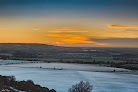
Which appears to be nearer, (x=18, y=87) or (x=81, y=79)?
(x=18, y=87)

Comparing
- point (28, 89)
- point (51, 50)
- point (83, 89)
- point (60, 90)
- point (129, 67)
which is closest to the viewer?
point (83, 89)

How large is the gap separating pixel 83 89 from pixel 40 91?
185 inches

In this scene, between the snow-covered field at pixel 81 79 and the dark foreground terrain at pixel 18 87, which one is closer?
the dark foreground terrain at pixel 18 87

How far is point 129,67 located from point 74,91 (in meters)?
65.7

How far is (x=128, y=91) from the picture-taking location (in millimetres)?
38094

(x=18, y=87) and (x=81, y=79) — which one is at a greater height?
(x=81, y=79)

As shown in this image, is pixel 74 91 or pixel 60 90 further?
pixel 60 90

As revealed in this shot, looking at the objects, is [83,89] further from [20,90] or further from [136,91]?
[136,91]

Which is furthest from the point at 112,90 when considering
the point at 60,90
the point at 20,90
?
the point at 20,90

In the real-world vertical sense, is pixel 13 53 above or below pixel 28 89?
above

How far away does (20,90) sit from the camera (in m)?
26.9

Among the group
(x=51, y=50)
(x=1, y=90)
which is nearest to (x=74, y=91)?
(x=1, y=90)

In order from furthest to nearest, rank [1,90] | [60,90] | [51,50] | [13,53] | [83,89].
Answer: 1. [51,50]
2. [13,53]
3. [60,90]
4. [83,89]
5. [1,90]

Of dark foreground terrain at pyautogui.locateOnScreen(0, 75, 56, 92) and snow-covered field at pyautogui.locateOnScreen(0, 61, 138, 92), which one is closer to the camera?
dark foreground terrain at pyautogui.locateOnScreen(0, 75, 56, 92)
